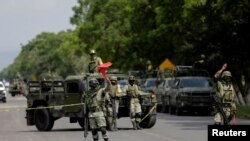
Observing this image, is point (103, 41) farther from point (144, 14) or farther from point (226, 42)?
point (226, 42)

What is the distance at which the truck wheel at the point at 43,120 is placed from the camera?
90.4 feet

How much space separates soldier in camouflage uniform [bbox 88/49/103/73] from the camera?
2456cm

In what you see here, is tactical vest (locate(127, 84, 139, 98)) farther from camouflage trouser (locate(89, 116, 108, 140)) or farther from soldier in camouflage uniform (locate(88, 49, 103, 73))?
camouflage trouser (locate(89, 116, 108, 140))

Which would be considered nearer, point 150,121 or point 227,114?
point 227,114

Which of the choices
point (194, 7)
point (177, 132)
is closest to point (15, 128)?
point (177, 132)

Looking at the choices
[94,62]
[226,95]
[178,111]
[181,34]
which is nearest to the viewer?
[226,95]

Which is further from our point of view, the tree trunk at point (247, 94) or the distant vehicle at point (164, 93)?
the tree trunk at point (247, 94)

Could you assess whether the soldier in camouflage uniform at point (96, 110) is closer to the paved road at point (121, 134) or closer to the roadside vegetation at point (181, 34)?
the paved road at point (121, 134)

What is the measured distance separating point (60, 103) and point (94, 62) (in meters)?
2.96

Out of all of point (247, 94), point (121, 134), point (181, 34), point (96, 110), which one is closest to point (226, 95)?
point (96, 110)

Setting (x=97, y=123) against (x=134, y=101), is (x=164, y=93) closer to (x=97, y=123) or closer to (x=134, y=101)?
(x=134, y=101)

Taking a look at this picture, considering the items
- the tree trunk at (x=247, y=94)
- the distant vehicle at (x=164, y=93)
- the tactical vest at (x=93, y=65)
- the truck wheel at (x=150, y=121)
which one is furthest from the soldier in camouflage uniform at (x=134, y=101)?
the tree trunk at (x=247, y=94)

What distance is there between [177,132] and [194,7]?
18413mm

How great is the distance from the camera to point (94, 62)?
24.8 metres
